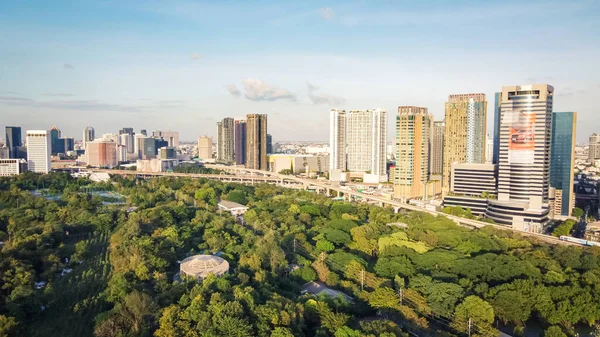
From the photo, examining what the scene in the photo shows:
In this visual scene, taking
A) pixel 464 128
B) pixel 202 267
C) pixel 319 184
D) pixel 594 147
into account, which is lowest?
pixel 202 267

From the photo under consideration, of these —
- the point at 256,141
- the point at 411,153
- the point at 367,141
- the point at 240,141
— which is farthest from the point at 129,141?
the point at 411,153

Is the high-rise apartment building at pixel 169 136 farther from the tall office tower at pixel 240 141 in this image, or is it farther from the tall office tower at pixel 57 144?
the tall office tower at pixel 240 141

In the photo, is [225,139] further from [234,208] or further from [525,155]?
[525,155]

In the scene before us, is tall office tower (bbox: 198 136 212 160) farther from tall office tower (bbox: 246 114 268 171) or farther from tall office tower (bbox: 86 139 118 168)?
tall office tower (bbox: 246 114 268 171)

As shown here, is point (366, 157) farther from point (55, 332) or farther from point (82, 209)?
point (55, 332)

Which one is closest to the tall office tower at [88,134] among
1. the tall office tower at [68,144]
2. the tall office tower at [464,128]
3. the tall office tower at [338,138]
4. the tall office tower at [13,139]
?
the tall office tower at [68,144]
